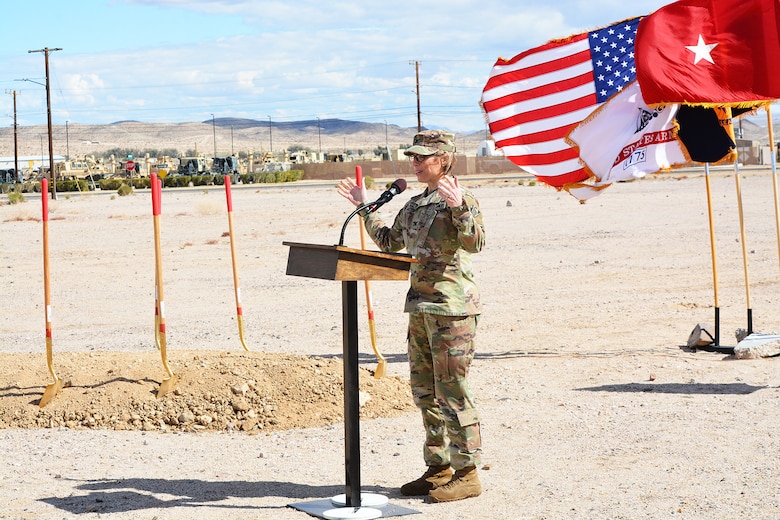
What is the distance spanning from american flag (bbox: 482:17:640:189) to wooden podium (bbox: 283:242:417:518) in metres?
5.92

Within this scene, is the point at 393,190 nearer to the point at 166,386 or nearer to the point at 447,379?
the point at 447,379

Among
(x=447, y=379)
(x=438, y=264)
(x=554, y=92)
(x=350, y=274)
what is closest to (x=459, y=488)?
(x=447, y=379)

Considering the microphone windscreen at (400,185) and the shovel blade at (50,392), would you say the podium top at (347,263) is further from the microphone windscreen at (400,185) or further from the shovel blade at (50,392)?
the shovel blade at (50,392)

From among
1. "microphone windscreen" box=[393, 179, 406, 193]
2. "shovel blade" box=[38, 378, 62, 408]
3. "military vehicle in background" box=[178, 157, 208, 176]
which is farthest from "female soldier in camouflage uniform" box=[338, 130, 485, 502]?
"military vehicle in background" box=[178, 157, 208, 176]

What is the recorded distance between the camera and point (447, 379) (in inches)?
228

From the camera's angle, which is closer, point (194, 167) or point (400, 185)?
point (400, 185)

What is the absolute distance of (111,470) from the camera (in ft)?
22.7

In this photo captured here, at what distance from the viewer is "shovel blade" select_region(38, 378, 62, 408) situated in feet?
27.5

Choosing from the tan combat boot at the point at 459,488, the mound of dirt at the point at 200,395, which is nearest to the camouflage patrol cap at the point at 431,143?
the tan combat boot at the point at 459,488

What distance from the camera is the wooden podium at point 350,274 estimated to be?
5305 mm

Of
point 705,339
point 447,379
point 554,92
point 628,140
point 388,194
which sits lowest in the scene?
point 705,339

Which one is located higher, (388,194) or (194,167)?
(194,167)

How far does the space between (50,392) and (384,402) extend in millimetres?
2591

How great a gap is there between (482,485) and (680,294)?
8.76 meters
